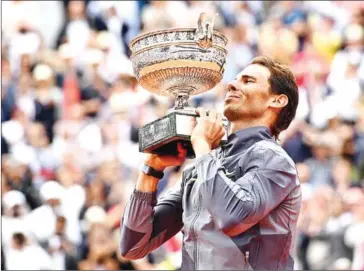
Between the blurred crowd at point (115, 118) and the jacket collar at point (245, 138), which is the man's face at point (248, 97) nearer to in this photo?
the jacket collar at point (245, 138)

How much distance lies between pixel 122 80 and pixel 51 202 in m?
1.45

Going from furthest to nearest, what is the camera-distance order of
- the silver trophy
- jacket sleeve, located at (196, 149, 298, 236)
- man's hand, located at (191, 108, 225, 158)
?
the silver trophy, man's hand, located at (191, 108, 225, 158), jacket sleeve, located at (196, 149, 298, 236)

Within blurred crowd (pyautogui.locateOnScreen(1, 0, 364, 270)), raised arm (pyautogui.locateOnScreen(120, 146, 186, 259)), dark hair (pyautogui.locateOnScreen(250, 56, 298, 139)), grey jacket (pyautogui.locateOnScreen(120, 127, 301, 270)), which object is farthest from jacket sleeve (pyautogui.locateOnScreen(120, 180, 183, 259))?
blurred crowd (pyautogui.locateOnScreen(1, 0, 364, 270))


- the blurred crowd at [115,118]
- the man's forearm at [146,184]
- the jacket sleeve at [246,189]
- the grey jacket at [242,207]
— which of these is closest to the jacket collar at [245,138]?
the grey jacket at [242,207]

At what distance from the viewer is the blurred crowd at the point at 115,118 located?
27.0 ft

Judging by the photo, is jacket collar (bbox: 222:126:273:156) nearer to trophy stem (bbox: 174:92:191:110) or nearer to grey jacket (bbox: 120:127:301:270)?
grey jacket (bbox: 120:127:301:270)

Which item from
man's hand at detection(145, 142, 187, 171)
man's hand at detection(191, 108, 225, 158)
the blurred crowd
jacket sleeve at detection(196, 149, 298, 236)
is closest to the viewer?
jacket sleeve at detection(196, 149, 298, 236)

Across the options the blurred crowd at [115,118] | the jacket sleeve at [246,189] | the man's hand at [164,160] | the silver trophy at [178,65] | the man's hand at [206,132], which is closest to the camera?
the jacket sleeve at [246,189]

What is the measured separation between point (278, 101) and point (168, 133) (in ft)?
1.42

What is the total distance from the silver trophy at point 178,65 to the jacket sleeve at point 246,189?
186 millimetres

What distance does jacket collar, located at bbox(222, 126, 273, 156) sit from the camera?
329cm

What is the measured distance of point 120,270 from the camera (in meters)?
8.09

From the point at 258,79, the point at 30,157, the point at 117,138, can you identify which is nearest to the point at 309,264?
the point at 117,138

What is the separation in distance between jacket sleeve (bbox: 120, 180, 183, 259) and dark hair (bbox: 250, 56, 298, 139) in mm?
429
